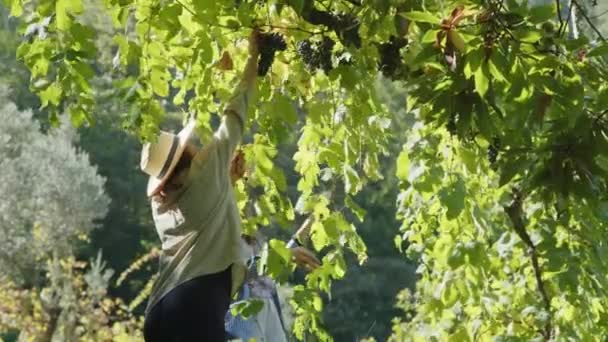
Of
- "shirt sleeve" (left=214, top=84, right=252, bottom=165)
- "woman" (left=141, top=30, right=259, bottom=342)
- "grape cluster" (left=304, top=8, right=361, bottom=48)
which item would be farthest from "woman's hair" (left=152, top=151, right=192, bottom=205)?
"grape cluster" (left=304, top=8, right=361, bottom=48)

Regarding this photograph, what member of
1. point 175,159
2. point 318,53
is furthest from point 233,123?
point 318,53

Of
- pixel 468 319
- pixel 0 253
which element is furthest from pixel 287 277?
pixel 0 253

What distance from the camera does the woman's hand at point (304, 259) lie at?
2.29 metres

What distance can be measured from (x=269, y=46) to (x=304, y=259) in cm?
60

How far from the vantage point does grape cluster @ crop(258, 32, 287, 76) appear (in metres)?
1.90

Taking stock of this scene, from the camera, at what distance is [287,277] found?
1922 mm

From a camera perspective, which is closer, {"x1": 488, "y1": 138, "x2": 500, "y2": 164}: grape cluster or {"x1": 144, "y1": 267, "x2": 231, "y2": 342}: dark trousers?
{"x1": 488, "y1": 138, "x2": 500, "y2": 164}: grape cluster

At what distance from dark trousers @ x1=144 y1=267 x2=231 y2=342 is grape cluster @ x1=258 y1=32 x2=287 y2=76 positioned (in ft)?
1.68

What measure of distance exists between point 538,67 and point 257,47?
733 mm

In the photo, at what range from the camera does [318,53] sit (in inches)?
72.7

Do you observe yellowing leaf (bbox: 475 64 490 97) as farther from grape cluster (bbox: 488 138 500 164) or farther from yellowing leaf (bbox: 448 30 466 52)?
grape cluster (bbox: 488 138 500 164)

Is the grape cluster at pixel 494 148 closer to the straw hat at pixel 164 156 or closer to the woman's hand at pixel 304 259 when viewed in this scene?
the woman's hand at pixel 304 259

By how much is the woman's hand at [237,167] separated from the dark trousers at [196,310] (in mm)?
261

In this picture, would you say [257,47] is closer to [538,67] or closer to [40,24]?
[40,24]
